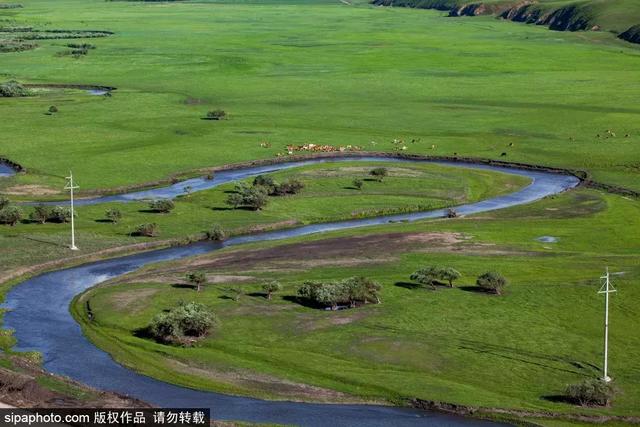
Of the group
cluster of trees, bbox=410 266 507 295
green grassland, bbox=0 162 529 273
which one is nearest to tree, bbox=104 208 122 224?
green grassland, bbox=0 162 529 273

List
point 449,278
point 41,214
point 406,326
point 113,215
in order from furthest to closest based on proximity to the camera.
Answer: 1. point 113,215
2. point 41,214
3. point 449,278
4. point 406,326

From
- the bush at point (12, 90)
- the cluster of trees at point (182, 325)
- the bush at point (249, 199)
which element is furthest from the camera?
the bush at point (12, 90)

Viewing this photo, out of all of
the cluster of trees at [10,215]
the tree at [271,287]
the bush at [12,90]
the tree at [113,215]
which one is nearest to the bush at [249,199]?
the tree at [113,215]

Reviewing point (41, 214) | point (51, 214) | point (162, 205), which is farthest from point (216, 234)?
point (41, 214)

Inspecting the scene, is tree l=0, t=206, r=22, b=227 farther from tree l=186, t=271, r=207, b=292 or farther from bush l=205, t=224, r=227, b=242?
tree l=186, t=271, r=207, b=292

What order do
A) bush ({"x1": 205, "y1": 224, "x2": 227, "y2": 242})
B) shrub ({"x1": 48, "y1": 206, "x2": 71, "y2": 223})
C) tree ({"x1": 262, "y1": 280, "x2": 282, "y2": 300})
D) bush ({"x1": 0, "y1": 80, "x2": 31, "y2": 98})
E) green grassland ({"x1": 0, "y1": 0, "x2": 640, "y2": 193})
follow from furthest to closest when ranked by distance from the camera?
bush ({"x1": 0, "y1": 80, "x2": 31, "y2": 98}) → green grassland ({"x1": 0, "y1": 0, "x2": 640, "y2": 193}) → shrub ({"x1": 48, "y1": 206, "x2": 71, "y2": 223}) → bush ({"x1": 205, "y1": 224, "x2": 227, "y2": 242}) → tree ({"x1": 262, "y1": 280, "x2": 282, "y2": 300})

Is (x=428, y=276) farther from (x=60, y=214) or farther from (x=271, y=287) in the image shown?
(x=60, y=214)

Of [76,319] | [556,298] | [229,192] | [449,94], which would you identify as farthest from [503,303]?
[449,94]

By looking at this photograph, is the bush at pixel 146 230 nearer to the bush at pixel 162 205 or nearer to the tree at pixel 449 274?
the bush at pixel 162 205
